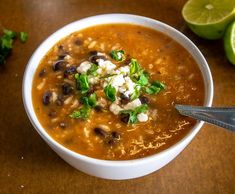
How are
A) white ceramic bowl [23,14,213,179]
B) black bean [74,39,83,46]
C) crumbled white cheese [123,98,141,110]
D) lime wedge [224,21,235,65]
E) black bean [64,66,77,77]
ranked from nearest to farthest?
1. white ceramic bowl [23,14,213,179]
2. crumbled white cheese [123,98,141,110]
3. black bean [64,66,77,77]
4. black bean [74,39,83,46]
5. lime wedge [224,21,235,65]

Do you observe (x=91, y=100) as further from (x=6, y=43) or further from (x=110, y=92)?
(x=6, y=43)

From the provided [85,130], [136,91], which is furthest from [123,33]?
[85,130]

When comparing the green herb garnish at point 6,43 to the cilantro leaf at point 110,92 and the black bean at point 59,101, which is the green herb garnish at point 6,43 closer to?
the black bean at point 59,101

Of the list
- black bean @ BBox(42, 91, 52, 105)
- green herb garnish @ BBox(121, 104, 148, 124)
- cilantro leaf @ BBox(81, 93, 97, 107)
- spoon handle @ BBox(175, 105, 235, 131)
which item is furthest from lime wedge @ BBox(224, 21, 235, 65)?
black bean @ BBox(42, 91, 52, 105)

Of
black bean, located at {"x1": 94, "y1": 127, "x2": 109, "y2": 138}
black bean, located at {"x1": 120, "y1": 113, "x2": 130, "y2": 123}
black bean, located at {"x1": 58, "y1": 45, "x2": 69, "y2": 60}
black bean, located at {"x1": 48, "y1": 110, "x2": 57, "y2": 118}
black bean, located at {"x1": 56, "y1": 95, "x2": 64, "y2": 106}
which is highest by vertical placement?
black bean, located at {"x1": 58, "y1": 45, "x2": 69, "y2": 60}

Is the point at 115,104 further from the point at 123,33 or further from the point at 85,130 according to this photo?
the point at 123,33

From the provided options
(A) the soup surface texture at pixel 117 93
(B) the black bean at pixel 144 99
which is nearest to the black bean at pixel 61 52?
Answer: (A) the soup surface texture at pixel 117 93

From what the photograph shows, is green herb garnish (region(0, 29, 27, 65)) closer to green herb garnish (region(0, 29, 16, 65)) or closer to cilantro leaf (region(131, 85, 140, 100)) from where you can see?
green herb garnish (region(0, 29, 16, 65))
